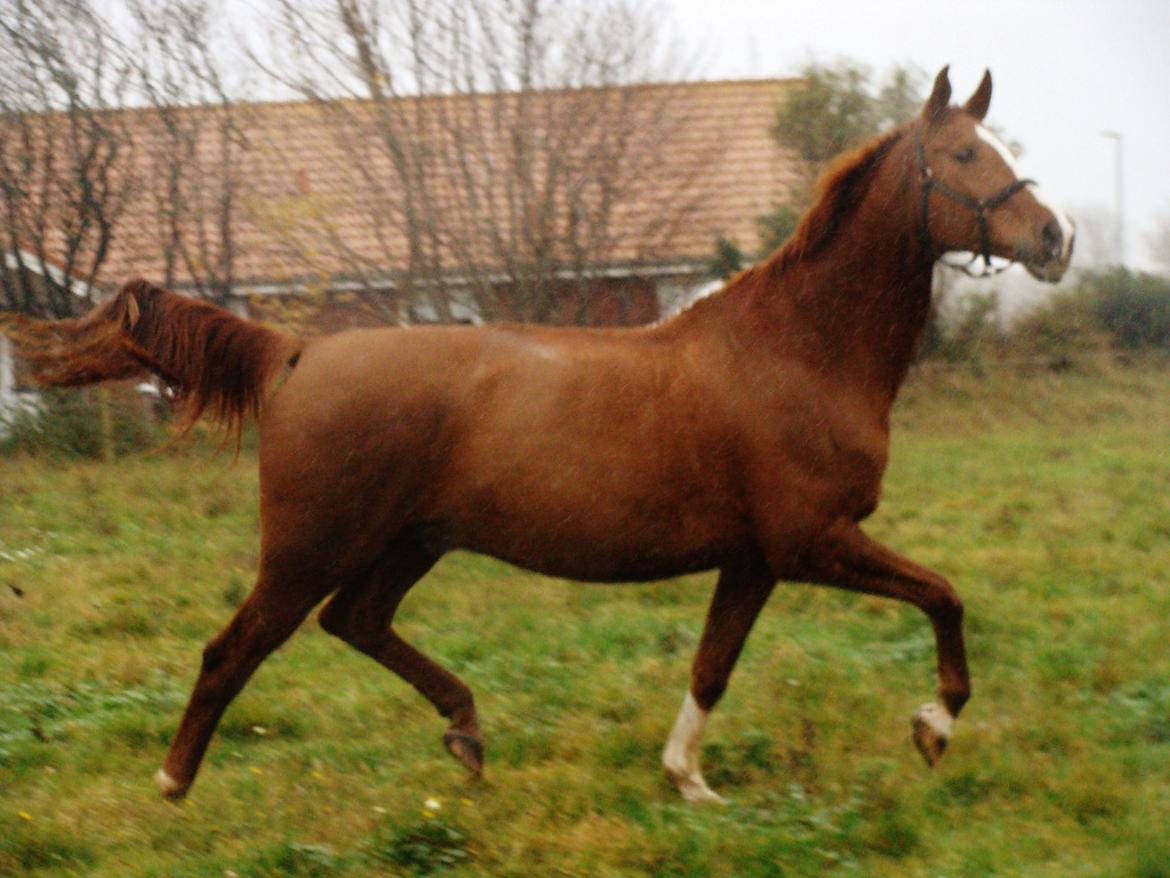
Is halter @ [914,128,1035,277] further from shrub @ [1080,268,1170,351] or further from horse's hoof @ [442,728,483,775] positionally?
shrub @ [1080,268,1170,351]

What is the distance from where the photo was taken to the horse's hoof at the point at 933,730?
15.6 ft

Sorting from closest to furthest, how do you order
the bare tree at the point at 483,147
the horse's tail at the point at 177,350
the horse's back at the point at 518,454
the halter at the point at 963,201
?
1. the horse's back at the point at 518,454
2. the halter at the point at 963,201
3. the horse's tail at the point at 177,350
4. the bare tree at the point at 483,147

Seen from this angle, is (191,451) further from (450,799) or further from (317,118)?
(450,799)

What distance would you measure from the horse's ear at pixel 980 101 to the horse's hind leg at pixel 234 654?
3.02 m

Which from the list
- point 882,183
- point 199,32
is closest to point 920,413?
point 199,32

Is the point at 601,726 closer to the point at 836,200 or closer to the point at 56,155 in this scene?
the point at 836,200

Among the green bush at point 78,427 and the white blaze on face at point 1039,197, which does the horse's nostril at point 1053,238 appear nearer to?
the white blaze on face at point 1039,197

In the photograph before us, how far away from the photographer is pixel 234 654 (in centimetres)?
477

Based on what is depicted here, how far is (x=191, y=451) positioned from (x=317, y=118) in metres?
3.46

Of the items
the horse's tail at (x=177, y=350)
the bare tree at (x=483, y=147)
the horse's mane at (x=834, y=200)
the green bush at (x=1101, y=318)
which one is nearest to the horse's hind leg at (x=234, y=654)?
the horse's tail at (x=177, y=350)

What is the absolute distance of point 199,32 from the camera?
12625 mm

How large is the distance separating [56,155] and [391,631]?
32.2 feet

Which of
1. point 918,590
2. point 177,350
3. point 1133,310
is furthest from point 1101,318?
point 177,350

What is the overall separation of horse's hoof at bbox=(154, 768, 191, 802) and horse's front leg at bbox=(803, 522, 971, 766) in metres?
2.36
